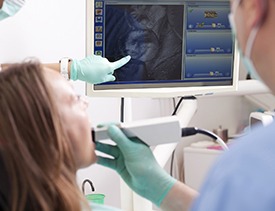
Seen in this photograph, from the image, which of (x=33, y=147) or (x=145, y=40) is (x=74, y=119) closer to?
(x=33, y=147)

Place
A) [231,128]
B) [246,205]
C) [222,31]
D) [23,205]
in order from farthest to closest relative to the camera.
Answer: [231,128]
[222,31]
[23,205]
[246,205]

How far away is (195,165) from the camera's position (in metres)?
2.87

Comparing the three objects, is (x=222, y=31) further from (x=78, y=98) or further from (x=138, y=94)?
(x=78, y=98)

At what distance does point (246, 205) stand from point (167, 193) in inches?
21.7

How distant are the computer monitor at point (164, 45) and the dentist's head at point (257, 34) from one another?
885 mm

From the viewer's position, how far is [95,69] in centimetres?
166

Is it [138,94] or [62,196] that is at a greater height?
[138,94]

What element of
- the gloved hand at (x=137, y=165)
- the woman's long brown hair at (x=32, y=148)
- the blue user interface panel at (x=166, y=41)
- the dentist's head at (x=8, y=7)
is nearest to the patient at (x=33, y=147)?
the woman's long brown hair at (x=32, y=148)

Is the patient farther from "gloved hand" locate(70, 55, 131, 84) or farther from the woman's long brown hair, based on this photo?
"gloved hand" locate(70, 55, 131, 84)

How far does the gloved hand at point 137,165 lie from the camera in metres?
1.24

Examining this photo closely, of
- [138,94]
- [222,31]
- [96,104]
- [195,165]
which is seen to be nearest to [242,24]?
[138,94]

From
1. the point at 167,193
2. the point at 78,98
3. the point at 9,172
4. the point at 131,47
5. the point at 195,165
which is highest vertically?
the point at 131,47

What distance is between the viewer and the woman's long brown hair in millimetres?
1023

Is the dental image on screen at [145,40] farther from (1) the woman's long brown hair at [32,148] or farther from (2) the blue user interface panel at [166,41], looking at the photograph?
(1) the woman's long brown hair at [32,148]
